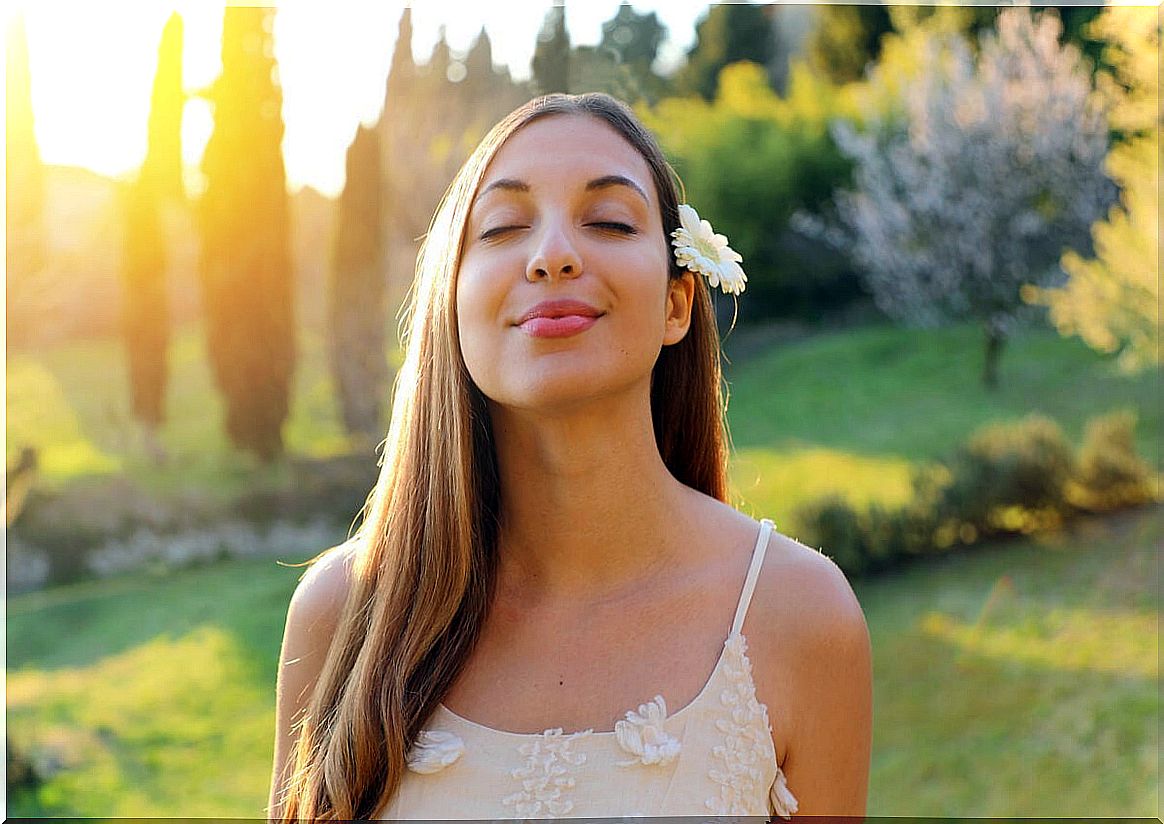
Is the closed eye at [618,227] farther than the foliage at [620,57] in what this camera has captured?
No

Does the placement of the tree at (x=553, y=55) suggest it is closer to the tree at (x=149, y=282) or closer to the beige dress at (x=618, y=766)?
the beige dress at (x=618, y=766)

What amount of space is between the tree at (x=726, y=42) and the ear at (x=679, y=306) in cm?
616

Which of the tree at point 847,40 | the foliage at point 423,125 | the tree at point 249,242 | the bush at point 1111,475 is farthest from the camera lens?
the tree at point 847,40

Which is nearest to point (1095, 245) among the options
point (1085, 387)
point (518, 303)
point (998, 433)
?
point (1085, 387)

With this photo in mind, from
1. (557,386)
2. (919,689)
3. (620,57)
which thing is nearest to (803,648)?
(557,386)

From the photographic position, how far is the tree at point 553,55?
148 inches

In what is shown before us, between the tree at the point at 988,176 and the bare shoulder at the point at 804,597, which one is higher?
the tree at the point at 988,176

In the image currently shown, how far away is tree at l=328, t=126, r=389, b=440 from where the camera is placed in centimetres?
715

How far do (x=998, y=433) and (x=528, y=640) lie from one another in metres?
5.35

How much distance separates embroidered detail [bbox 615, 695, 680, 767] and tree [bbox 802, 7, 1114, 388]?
5.88 m

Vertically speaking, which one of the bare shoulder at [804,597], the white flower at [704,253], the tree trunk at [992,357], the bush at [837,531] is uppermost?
the white flower at [704,253]

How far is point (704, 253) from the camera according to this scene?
1.62 metres

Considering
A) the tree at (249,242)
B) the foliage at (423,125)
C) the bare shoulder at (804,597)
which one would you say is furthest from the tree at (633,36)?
the tree at (249,242)

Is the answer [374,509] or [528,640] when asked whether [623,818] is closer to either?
[528,640]
